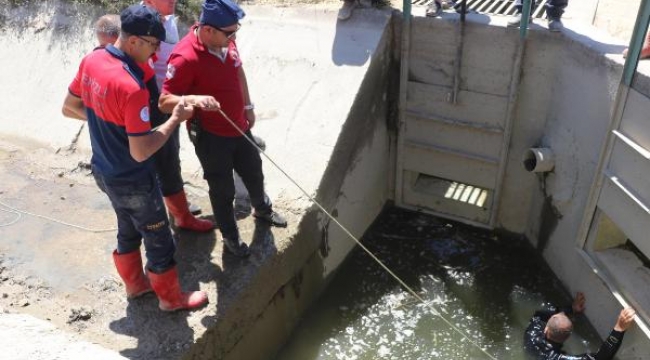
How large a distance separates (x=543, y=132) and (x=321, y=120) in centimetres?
248

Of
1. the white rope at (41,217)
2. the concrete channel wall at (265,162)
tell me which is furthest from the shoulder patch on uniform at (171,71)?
the white rope at (41,217)

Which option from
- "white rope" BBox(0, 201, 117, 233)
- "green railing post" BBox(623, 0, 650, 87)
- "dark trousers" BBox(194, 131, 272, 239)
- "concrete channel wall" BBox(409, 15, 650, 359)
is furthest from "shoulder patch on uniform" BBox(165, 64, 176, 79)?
"green railing post" BBox(623, 0, 650, 87)

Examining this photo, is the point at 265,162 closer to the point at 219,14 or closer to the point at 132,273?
the point at 132,273

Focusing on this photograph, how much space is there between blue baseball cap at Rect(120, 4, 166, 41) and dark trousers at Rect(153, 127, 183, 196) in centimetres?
130

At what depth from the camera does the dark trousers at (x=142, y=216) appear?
3479mm

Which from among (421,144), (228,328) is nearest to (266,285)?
(228,328)

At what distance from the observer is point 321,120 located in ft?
18.5

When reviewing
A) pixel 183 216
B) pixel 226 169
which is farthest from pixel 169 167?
pixel 226 169

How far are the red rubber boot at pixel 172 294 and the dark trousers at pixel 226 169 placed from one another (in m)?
0.55

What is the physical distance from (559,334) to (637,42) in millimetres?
2525

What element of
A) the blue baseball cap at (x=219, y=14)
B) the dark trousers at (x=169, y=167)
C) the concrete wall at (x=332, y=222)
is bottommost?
the concrete wall at (x=332, y=222)

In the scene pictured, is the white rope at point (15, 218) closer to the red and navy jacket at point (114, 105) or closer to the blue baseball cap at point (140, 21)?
the red and navy jacket at point (114, 105)

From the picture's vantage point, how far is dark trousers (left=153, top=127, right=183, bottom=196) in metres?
4.30

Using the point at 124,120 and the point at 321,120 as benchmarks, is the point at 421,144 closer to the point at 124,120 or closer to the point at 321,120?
the point at 321,120
